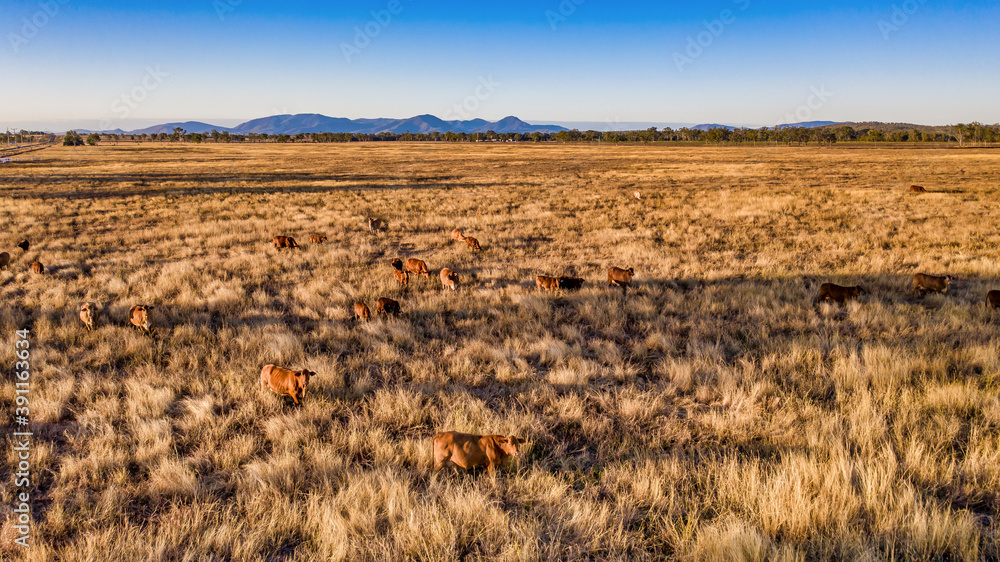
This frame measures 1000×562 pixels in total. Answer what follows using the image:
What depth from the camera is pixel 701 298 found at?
968cm

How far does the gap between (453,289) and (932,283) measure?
10.4 metres

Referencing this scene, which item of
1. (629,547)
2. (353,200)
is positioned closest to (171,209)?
(353,200)

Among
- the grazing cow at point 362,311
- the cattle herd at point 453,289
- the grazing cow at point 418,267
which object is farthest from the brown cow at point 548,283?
the grazing cow at point 362,311

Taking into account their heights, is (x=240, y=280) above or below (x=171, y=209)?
below

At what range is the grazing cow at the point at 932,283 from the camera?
9.45 metres

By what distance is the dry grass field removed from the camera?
3.39 metres

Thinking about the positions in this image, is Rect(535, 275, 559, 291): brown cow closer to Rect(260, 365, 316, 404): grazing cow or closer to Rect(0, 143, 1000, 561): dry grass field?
Rect(0, 143, 1000, 561): dry grass field

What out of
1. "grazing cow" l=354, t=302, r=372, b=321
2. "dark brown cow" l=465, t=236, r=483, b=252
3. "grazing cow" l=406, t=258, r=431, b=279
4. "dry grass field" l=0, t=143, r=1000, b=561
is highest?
"dark brown cow" l=465, t=236, r=483, b=252

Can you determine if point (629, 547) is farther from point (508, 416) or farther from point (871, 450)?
point (871, 450)

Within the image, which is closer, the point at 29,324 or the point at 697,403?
the point at 697,403

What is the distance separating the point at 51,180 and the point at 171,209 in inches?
996

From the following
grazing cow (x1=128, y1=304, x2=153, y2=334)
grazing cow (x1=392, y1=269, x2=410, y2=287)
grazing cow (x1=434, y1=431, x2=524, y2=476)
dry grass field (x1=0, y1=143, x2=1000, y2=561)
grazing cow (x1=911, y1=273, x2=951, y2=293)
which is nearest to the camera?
dry grass field (x1=0, y1=143, x2=1000, y2=561)

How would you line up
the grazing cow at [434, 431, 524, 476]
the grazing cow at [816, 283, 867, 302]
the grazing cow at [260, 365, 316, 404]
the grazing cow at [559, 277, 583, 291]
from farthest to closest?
the grazing cow at [559, 277, 583, 291] → the grazing cow at [816, 283, 867, 302] → the grazing cow at [260, 365, 316, 404] → the grazing cow at [434, 431, 524, 476]

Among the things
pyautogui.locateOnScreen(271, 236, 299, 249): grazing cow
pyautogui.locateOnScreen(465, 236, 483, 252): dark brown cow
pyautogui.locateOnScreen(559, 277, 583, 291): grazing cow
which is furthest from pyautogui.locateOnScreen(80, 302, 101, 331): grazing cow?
pyautogui.locateOnScreen(465, 236, 483, 252): dark brown cow
